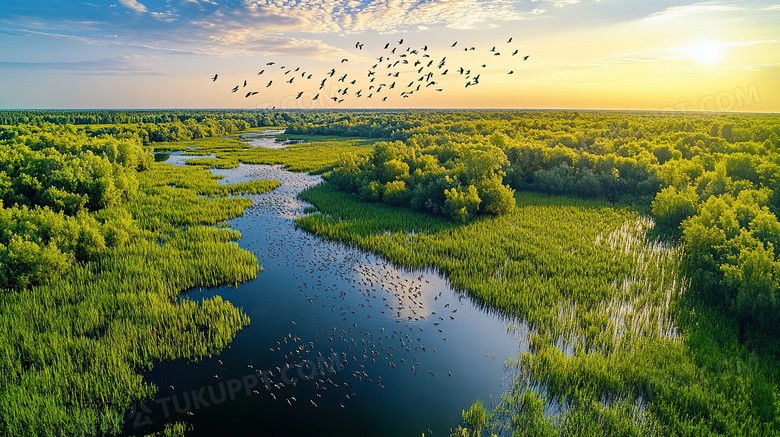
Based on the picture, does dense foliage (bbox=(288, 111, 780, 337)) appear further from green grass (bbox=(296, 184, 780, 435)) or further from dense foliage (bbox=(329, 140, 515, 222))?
green grass (bbox=(296, 184, 780, 435))

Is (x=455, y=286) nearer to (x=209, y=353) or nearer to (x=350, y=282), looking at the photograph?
(x=350, y=282)

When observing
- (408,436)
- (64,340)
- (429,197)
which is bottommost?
(408,436)

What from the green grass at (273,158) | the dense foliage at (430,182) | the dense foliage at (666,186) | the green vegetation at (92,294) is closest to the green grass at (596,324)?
the dense foliage at (666,186)

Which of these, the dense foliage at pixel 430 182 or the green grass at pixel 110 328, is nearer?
the green grass at pixel 110 328

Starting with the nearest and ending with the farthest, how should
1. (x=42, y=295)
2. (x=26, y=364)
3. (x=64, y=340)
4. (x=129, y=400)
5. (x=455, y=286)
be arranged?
(x=129, y=400), (x=26, y=364), (x=64, y=340), (x=42, y=295), (x=455, y=286)

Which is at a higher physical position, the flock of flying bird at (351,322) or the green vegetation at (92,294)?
the green vegetation at (92,294)

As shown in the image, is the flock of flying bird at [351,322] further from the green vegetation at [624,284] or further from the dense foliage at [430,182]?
the dense foliage at [430,182]

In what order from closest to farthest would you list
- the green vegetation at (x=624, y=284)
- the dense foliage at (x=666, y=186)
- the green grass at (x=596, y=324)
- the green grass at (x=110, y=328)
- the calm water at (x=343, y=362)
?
the green grass at (x=596, y=324)
the green grass at (x=110, y=328)
the green vegetation at (x=624, y=284)
the calm water at (x=343, y=362)
the dense foliage at (x=666, y=186)

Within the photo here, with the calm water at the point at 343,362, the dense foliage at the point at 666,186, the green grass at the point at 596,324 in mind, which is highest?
the dense foliage at the point at 666,186

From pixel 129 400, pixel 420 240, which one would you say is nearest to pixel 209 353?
pixel 129 400
